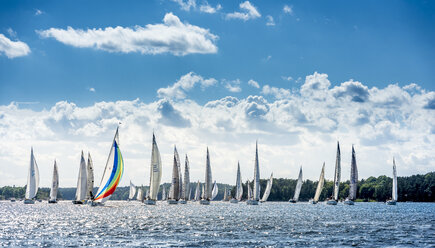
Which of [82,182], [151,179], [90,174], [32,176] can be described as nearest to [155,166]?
[151,179]

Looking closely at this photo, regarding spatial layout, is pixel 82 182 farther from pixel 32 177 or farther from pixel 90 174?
pixel 32 177

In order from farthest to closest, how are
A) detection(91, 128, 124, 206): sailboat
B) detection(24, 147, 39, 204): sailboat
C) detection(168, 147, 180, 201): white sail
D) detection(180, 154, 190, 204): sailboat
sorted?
1. detection(180, 154, 190, 204): sailboat
2. detection(24, 147, 39, 204): sailboat
3. detection(168, 147, 180, 201): white sail
4. detection(91, 128, 124, 206): sailboat

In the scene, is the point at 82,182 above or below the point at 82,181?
below

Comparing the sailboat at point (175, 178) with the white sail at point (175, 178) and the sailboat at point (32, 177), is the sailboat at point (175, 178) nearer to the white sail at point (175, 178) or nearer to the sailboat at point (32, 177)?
the white sail at point (175, 178)

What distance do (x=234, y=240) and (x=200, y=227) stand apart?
14397 mm

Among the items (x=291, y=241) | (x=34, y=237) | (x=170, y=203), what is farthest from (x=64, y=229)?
(x=170, y=203)

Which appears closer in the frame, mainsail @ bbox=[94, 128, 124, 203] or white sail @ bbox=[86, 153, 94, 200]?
mainsail @ bbox=[94, 128, 124, 203]

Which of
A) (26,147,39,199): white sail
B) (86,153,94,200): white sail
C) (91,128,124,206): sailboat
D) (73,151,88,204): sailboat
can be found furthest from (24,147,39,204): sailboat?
(91,128,124,206): sailboat

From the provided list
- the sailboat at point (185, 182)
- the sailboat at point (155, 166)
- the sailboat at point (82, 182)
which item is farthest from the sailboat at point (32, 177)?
the sailboat at point (155, 166)

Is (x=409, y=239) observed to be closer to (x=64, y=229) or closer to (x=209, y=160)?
(x=64, y=229)

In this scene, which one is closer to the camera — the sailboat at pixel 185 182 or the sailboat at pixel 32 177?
the sailboat at pixel 32 177

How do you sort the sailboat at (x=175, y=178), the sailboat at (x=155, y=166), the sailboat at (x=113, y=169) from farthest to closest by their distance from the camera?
1. the sailboat at (x=175, y=178)
2. the sailboat at (x=155, y=166)
3. the sailboat at (x=113, y=169)

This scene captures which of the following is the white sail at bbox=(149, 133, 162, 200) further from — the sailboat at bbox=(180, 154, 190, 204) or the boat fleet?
the sailboat at bbox=(180, 154, 190, 204)

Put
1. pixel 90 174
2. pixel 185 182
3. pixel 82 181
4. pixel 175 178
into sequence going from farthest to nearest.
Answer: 1. pixel 185 182
2. pixel 175 178
3. pixel 90 174
4. pixel 82 181
